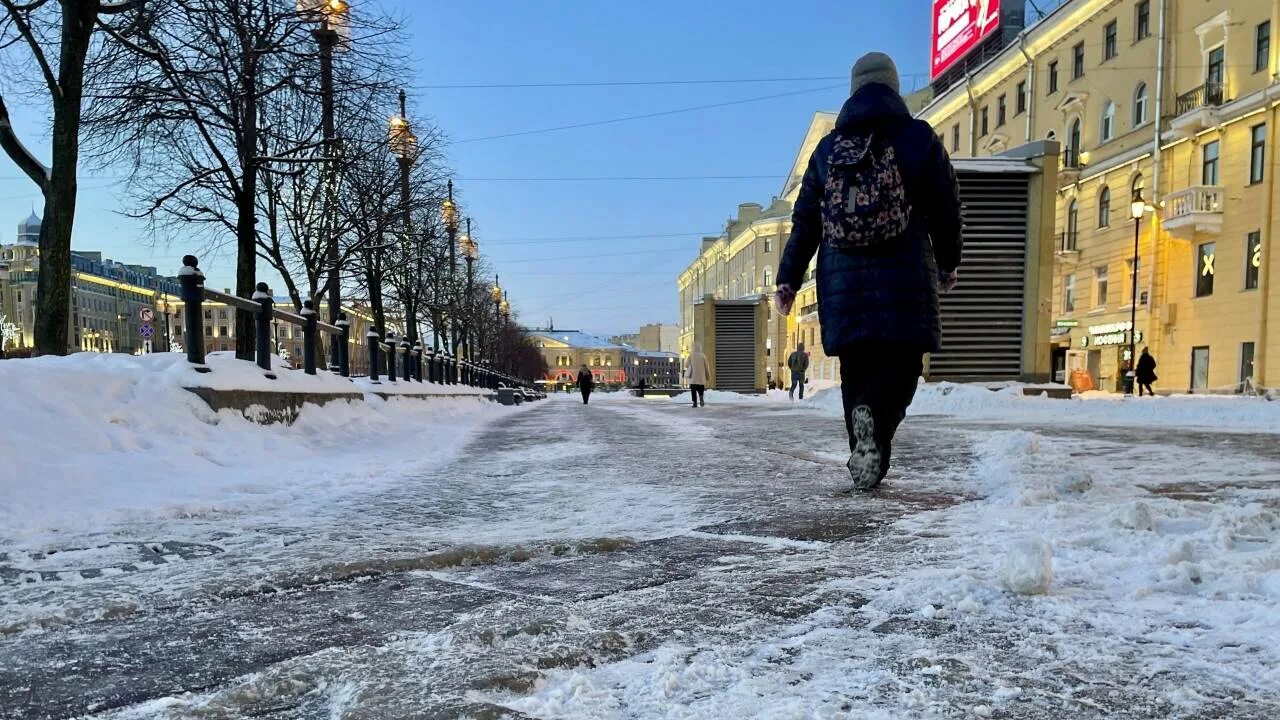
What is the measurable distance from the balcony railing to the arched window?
3471 mm

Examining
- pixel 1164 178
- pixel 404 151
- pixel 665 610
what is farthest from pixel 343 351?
pixel 1164 178

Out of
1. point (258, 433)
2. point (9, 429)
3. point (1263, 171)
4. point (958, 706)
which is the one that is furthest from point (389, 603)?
point (1263, 171)

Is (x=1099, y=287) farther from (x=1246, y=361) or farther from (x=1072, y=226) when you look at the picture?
(x=1246, y=361)

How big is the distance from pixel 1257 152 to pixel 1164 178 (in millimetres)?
3522

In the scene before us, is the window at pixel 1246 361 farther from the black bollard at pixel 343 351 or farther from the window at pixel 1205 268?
the black bollard at pixel 343 351

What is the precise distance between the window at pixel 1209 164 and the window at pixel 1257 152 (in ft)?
4.81

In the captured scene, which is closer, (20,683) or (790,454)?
(20,683)

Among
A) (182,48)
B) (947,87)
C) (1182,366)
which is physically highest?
Result: (947,87)

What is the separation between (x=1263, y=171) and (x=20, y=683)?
2778 cm

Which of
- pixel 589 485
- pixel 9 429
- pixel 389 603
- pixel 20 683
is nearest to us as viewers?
pixel 20 683

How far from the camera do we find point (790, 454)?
5141mm

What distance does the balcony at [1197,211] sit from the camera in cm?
2220

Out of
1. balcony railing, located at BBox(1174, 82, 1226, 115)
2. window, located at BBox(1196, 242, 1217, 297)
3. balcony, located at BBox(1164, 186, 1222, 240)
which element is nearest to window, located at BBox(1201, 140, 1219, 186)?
balcony, located at BBox(1164, 186, 1222, 240)

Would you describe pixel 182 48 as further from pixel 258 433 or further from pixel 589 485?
pixel 589 485
